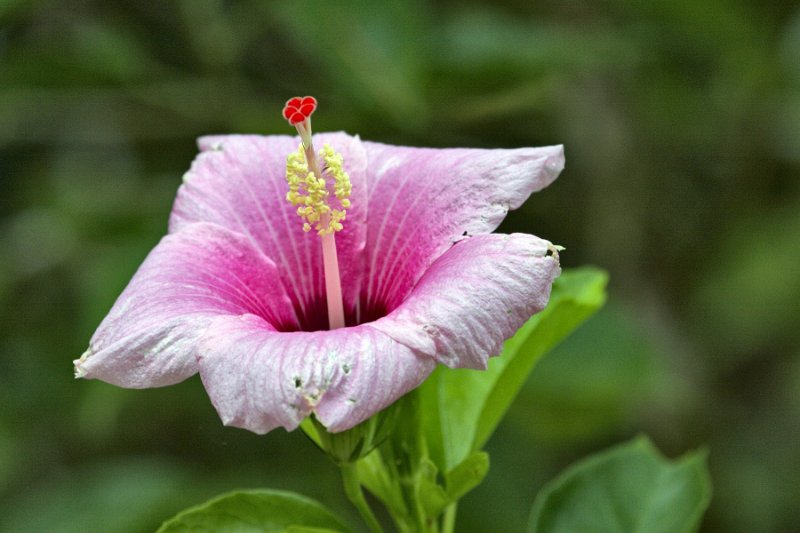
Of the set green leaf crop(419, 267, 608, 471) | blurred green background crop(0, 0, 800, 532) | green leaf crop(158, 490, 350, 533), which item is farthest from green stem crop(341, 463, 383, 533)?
blurred green background crop(0, 0, 800, 532)

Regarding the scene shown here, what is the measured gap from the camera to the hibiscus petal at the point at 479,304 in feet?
4.02

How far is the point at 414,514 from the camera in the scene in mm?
1480

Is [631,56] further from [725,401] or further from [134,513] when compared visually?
[134,513]

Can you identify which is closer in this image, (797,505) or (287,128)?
(287,128)

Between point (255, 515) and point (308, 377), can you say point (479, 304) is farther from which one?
point (255, 515)

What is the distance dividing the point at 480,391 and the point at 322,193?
A: 0.44 metres

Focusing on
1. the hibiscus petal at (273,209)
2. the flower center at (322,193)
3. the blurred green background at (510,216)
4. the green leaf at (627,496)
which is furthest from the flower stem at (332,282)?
the blurred green background at (510,216)

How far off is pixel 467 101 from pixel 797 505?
2042 mm

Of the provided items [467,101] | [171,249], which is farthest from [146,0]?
[171,249]

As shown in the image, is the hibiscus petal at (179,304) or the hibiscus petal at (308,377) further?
the hibiscus petal at (179,304)

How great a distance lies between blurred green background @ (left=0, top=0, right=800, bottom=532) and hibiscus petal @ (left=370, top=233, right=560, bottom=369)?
1.43m

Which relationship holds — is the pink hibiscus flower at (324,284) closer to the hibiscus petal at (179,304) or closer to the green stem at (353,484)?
the hibiscus petal at (179,304)

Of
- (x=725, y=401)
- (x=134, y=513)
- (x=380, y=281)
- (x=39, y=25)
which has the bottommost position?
(x=725, y=401)

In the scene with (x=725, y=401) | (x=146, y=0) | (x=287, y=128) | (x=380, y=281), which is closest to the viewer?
(x=380, y=281)
